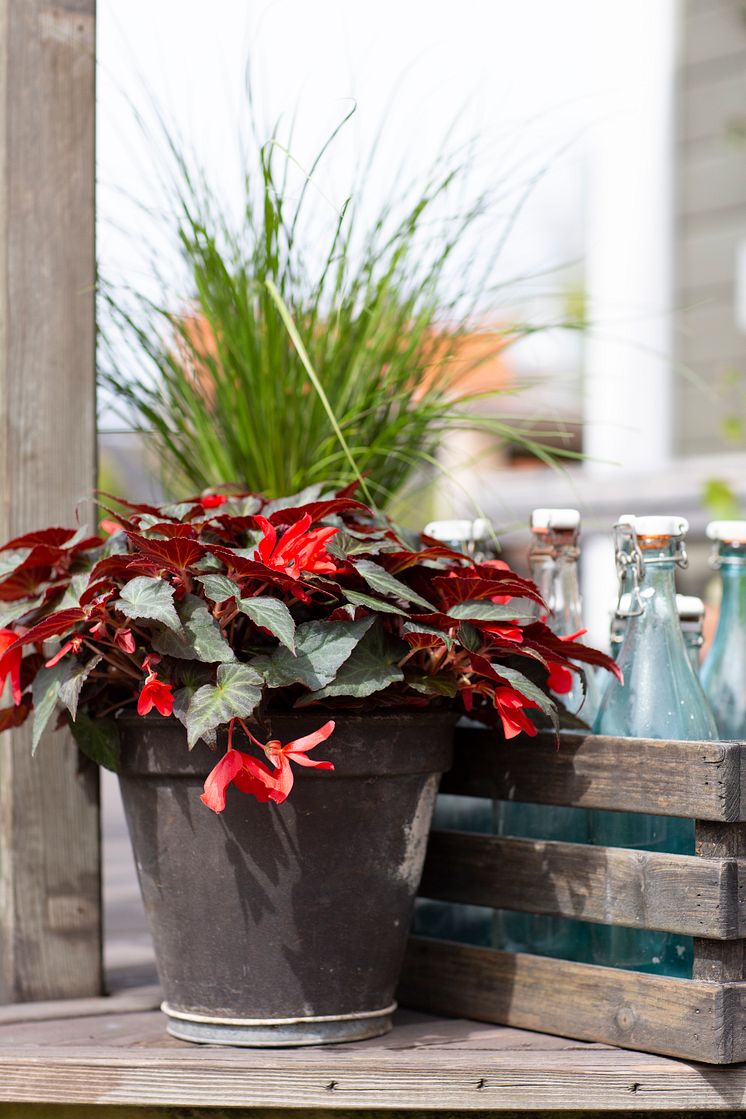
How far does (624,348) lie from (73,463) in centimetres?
240

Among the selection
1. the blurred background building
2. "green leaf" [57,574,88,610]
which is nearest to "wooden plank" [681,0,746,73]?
the blurred background building

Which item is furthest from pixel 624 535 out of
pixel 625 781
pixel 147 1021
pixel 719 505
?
pixel 719 505

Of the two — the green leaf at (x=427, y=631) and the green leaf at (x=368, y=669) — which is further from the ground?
the green leaf at (x=427, y=631)

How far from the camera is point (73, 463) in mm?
1137

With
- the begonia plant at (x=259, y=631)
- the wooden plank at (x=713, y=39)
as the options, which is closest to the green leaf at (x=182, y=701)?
the begonia plant at (x=259, y=631)

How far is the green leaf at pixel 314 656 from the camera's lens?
2.89 ft

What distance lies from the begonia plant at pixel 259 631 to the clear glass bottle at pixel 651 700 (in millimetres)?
66

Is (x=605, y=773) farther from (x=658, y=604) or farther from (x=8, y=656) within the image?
(x=8, y=656)

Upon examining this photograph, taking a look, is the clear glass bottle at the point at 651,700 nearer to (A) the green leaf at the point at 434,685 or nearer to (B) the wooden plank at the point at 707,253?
(A) the green leaf at the point at 434,685

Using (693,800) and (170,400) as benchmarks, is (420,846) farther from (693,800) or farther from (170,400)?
(170,400)

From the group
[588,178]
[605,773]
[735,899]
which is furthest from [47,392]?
[588,178]

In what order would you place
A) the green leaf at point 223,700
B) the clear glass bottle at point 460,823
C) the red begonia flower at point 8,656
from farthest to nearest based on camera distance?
the clear glass bottle at point 460,823, the red begonia flower at point 8,656, the green leaf at point 223,700

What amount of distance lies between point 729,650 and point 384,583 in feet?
1.36

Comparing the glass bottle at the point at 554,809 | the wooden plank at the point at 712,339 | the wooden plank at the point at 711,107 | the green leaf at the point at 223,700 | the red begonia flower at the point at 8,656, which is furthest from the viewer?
the wooden plank at the point at 712,339
